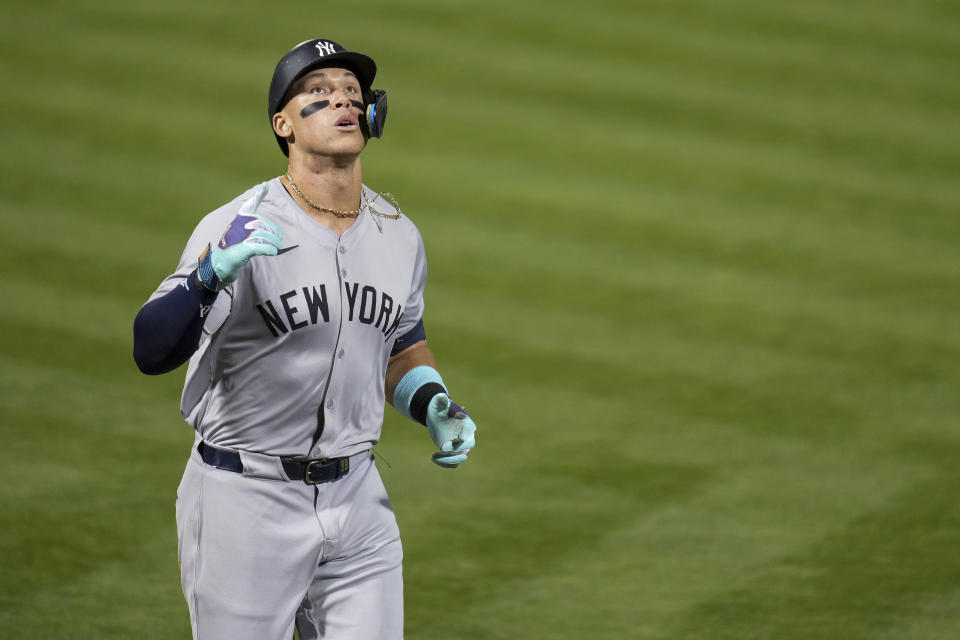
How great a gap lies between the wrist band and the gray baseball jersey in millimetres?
259

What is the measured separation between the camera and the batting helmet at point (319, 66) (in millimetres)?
4312

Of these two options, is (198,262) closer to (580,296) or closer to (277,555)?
(277,555)

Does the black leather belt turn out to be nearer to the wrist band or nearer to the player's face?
the wrist band

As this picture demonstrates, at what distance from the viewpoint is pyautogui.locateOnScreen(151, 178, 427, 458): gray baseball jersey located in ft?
13.6

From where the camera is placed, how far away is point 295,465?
425 centimetres

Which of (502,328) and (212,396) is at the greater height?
(502,328)

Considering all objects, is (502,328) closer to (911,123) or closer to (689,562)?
(689,562)

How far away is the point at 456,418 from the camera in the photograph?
4.48 meters

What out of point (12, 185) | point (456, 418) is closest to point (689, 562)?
point (456, 418)

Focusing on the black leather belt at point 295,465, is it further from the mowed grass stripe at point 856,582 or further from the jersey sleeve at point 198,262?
the mowed grass stripe at point 856,582

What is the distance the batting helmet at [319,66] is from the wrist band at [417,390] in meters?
0.80

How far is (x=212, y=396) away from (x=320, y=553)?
0.57m

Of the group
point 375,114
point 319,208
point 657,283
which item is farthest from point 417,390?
point 657,283

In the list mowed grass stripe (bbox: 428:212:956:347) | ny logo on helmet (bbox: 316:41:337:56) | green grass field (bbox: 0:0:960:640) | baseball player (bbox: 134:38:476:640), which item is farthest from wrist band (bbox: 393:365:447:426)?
mowed grass stripe (bbox: 428:212:956:347)
